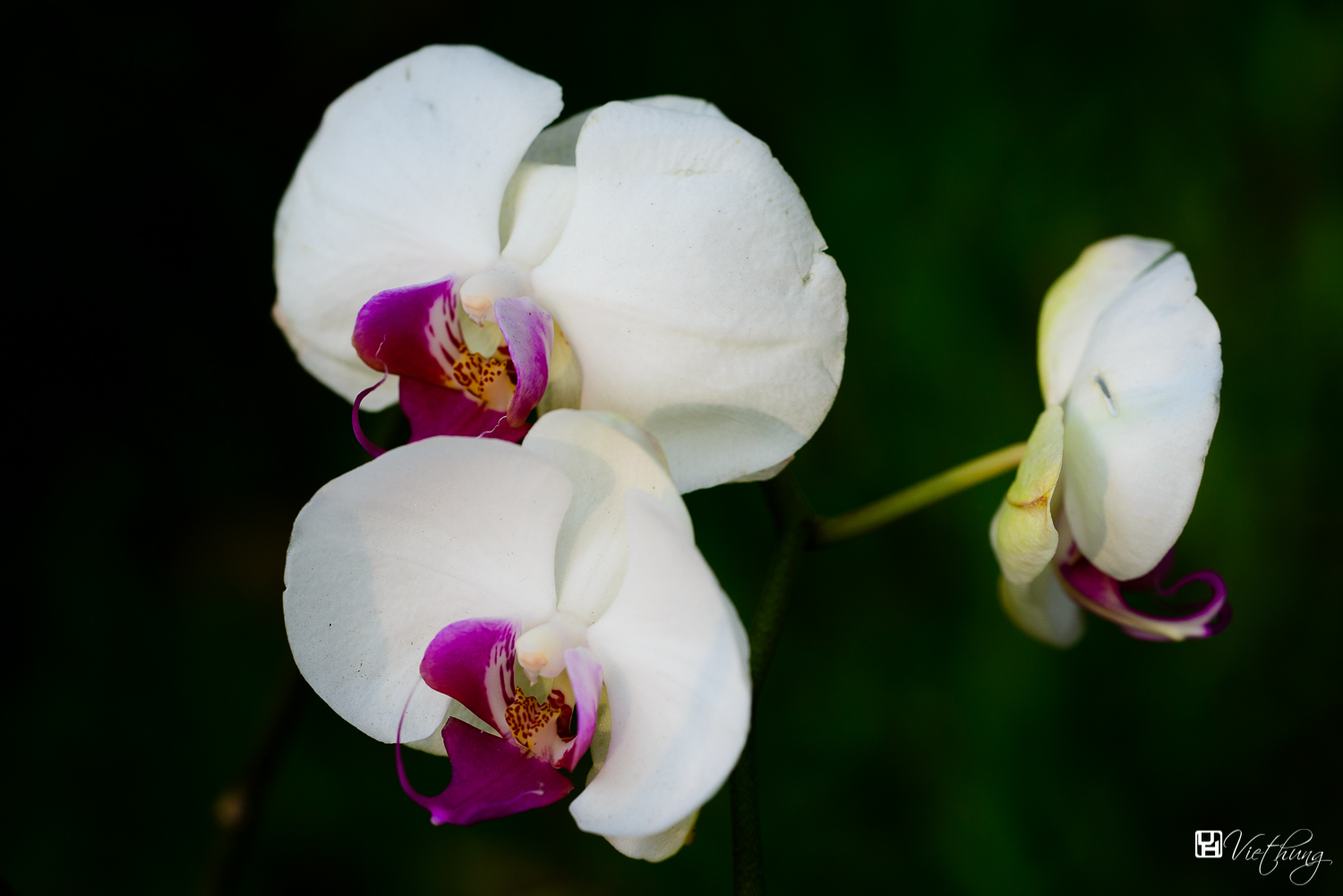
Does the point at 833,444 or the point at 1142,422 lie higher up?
the point at 1142,422

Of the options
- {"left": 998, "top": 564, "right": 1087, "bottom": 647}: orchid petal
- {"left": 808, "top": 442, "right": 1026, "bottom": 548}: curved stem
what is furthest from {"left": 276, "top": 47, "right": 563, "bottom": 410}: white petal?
{"left": 998, "top": 564, "right": 1087, "bottom": 647}: orchid petal

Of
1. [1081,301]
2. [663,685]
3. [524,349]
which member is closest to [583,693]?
[663,685]

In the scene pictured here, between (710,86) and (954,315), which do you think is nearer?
(954,315)

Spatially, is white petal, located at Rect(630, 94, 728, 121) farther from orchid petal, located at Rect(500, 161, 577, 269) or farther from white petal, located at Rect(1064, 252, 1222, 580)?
white petal, located at Rect(1064, 252, 1222, 580)

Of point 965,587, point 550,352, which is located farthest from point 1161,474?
point 965,587

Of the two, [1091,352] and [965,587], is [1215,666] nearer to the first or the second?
[965,587]

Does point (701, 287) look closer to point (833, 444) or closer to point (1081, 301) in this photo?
point (1081, 301)
